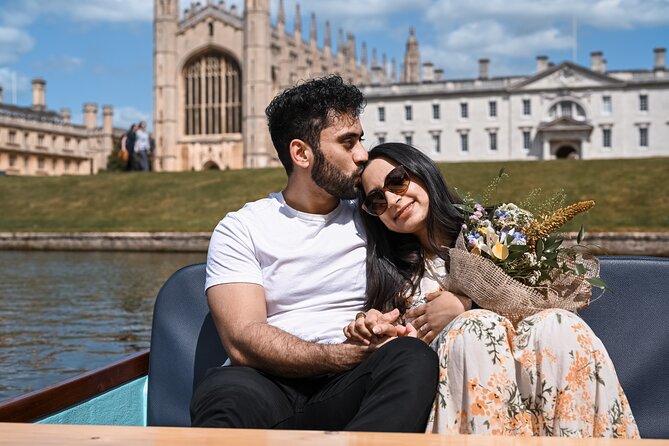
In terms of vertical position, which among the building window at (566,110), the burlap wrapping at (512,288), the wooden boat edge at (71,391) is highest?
the building window at (566,110)

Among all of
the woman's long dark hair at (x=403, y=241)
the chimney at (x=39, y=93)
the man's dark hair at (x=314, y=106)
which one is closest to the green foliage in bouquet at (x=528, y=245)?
the woman's long dark hair at (x=403, y=241)

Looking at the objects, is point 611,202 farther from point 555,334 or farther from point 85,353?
point 555,334

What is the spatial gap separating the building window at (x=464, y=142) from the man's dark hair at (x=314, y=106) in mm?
55649

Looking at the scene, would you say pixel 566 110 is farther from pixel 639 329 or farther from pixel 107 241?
pixel 639 329

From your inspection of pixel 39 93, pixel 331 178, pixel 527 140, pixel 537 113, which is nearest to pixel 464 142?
pixel 527 140

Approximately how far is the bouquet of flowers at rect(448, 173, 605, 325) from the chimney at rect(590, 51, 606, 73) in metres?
58.2

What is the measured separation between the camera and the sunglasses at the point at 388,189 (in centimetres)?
302

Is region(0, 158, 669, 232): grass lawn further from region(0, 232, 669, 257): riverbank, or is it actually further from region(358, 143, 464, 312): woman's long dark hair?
region(358, 143, 464, 312): woman's long dark hair

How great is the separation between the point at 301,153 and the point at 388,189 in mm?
378

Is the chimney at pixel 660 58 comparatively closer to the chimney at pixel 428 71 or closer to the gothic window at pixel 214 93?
the chimney at pixel 428 71

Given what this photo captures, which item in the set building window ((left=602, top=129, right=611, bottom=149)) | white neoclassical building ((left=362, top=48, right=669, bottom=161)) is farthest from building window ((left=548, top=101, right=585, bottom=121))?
building window ((left=602, top=129, right=611, bottom=149))

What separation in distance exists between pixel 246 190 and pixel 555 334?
32.1 m

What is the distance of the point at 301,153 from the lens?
10.3ft

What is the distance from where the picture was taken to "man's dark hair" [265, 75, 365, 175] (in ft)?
10.2
